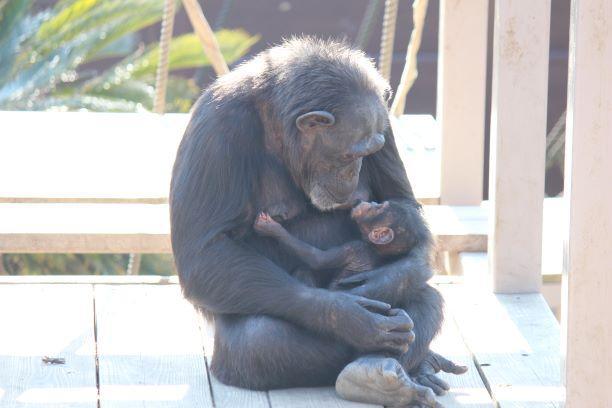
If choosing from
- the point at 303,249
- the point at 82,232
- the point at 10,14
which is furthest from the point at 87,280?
the point at 10,14

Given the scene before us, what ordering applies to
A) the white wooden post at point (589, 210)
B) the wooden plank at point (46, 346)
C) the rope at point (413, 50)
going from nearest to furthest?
the white wooden post at point (589, 210)
the wooden plank at point (46, 346)
the rope at point (413, 50)

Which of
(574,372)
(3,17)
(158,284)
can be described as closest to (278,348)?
(574,372)

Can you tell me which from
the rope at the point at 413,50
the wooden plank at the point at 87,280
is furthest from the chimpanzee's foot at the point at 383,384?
the rope at the point at 413,50

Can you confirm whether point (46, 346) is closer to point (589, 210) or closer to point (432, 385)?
point (432, 385)

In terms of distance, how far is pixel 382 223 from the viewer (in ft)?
12.3

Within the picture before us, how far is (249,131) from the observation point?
3734mm

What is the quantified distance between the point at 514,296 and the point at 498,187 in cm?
46

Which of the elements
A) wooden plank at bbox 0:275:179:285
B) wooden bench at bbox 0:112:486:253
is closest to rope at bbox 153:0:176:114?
wooden bench at bbox 0:112:486:253

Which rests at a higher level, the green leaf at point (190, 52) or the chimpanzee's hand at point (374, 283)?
the chimpanzee's hand at point (374, 283)

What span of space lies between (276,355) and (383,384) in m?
0.35

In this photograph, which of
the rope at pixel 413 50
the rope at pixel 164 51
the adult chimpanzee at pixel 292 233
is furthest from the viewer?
the rope at pixel 164 51

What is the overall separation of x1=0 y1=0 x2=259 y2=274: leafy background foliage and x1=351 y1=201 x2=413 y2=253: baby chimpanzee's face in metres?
6.02

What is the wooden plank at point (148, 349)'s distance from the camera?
372 centimetres

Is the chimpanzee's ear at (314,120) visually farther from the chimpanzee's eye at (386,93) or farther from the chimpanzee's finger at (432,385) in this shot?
the chimpanzee's finger at (432,385)
